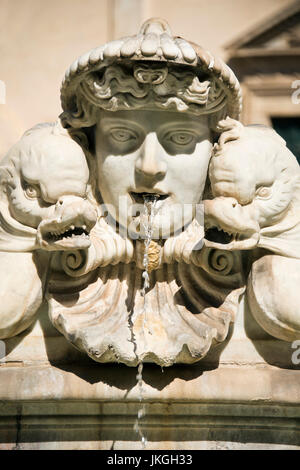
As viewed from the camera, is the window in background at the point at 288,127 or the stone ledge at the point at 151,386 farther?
the window in background at the point at 288,127

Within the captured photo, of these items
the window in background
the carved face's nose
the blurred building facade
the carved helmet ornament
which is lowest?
the carved face's nose

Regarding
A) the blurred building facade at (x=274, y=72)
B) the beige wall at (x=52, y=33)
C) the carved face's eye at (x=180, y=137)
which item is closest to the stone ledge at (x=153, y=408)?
the carved face's eye at (x=180, y=137)

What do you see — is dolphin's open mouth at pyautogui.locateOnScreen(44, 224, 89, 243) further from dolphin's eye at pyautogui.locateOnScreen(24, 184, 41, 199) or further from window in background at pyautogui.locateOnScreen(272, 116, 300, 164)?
window in background at pyautogui.locateOnScreen(272, 116, 300, 164)

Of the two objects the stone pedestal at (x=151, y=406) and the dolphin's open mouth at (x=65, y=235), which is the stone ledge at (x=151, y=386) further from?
the dolphin's open mouth at (x=65, y=235)

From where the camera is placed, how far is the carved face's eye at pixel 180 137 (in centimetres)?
226

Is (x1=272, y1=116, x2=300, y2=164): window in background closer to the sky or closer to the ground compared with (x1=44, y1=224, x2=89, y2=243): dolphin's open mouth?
closer to the sky

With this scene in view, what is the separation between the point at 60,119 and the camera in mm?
2350

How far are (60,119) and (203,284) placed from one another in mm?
582

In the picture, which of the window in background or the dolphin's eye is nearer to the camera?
the dolphin's eye

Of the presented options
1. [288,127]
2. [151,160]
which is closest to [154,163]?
[151,160]

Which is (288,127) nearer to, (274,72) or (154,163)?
(274,72)

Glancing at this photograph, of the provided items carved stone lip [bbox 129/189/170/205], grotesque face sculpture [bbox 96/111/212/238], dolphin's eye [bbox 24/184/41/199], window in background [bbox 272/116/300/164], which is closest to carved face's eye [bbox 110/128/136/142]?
grotesque face sculpture [bbox 96/111/212/238]

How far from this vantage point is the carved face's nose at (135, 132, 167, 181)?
2213mm

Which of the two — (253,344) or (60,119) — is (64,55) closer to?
(60,119)
